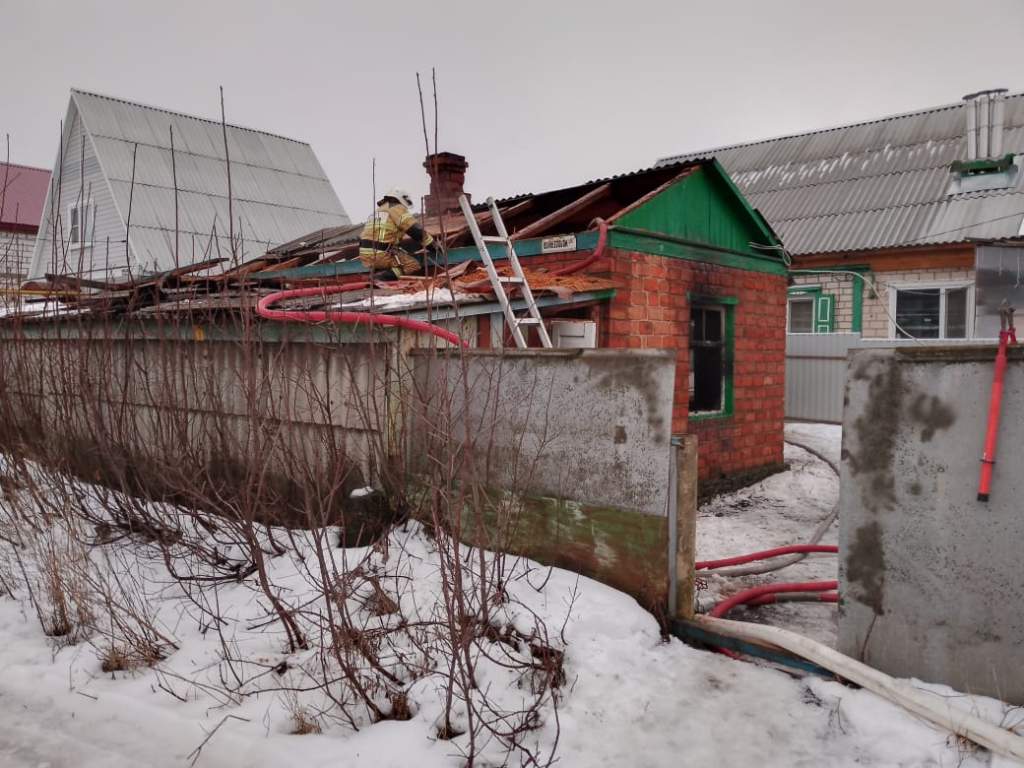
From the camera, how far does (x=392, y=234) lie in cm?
670

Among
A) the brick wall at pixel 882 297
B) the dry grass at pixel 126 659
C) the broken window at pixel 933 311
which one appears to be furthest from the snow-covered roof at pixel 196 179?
the broken window at pixel 933 311

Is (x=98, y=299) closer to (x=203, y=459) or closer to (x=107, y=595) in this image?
(x=203, y=459)

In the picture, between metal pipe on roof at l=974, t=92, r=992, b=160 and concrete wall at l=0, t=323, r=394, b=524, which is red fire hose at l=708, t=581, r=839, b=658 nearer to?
concrete wall at l=0, t=323, r=394, b=524

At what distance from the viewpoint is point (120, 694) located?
3271 mm

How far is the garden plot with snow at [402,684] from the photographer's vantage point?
2.83 m

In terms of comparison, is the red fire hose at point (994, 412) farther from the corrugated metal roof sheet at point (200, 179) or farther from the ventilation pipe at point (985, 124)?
the corrugated metal roof sheet at point (200, 179)

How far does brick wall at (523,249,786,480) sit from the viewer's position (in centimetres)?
638

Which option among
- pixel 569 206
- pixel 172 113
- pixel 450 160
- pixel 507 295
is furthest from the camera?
pixel 172 113

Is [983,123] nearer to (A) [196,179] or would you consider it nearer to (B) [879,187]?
(B) [879,187]

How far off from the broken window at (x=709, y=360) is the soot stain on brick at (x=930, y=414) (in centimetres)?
433

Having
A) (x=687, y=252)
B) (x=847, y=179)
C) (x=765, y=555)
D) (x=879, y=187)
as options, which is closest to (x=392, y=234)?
(x=687, y=252)

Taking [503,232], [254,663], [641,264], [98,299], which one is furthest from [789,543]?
[98,299]

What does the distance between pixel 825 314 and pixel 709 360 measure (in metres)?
7.34

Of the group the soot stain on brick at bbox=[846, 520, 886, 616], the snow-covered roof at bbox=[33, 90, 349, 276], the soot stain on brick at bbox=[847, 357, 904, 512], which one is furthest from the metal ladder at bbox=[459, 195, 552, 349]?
the snow-covered roof at bbox=[33, 90, 349, 276]
